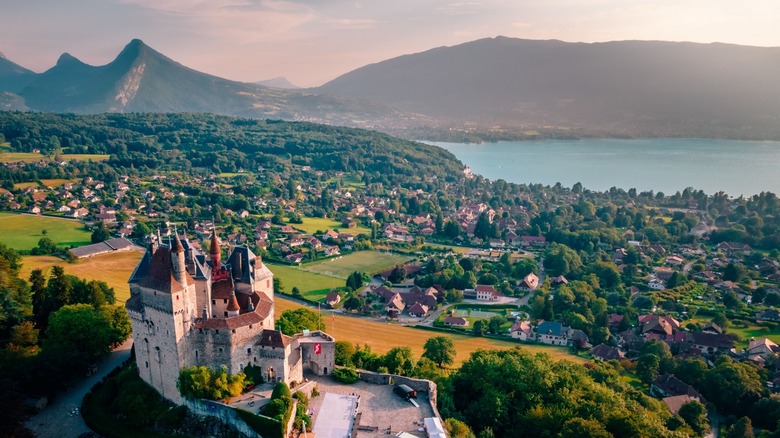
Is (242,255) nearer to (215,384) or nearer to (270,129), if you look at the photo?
(215,384)

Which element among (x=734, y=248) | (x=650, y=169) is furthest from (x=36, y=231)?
(x=650, y=169)

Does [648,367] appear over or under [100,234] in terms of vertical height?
under

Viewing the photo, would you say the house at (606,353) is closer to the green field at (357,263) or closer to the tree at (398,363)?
the tree at (398,363)

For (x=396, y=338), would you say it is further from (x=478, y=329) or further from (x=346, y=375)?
(x=346, y=375)

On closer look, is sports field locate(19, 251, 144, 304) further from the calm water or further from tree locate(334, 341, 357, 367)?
the calm water

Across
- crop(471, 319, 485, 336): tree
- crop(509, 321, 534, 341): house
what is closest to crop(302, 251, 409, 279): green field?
crop(471, 319, 485, 336): tree

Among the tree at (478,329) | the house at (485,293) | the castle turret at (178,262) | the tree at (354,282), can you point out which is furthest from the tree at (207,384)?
the house at (485,293)
